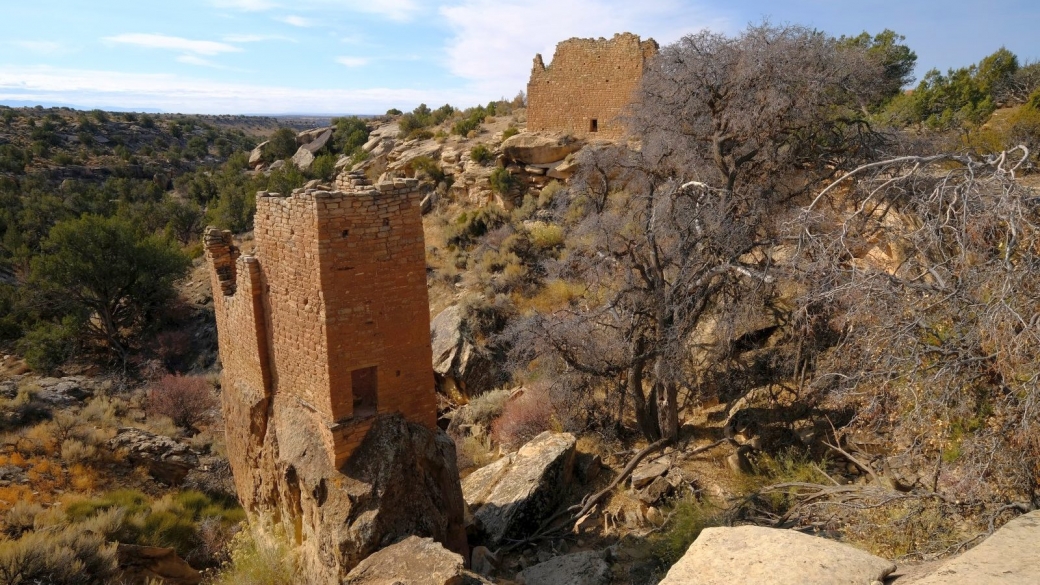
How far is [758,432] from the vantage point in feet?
28.2

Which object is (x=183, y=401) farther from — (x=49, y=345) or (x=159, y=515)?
(x=49, y=345)

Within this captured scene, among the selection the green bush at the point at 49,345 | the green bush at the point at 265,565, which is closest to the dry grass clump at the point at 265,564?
the green bush at the point at 265,565

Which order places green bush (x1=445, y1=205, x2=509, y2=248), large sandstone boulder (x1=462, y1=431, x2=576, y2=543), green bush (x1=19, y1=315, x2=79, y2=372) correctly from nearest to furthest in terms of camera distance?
large sandstone boulder (x1=462, y1=431, x2=576, y2=543) → green bush (x1=19, y1=315, x2=79, y2=372) → green bush (x1=445, y1=205, x2=509, y2=248)

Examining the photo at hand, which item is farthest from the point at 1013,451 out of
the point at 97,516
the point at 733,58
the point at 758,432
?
the point at 97,516

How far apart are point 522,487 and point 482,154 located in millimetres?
16906

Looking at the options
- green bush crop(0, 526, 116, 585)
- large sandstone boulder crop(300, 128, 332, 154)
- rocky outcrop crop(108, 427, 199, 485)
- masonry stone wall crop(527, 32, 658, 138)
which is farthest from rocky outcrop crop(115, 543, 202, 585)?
large sandstone boulder crop(300, 128, 332, 154)

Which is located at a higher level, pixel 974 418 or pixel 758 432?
pixel 974 418

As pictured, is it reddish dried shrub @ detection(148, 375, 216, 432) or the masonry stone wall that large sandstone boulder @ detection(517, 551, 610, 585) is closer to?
reddish dried shrub @ detection(148, 375, 216, 432)

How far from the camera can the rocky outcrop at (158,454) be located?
9781 millimetres

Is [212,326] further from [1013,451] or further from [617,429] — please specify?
[1013,451]

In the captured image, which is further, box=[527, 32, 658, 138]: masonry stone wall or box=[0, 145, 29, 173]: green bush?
box=[0, 145, 29, 173]: green bush

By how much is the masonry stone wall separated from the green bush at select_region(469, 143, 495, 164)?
228cm

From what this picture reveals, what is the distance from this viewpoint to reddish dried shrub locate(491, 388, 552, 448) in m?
10.2

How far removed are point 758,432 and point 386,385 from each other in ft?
18.4
